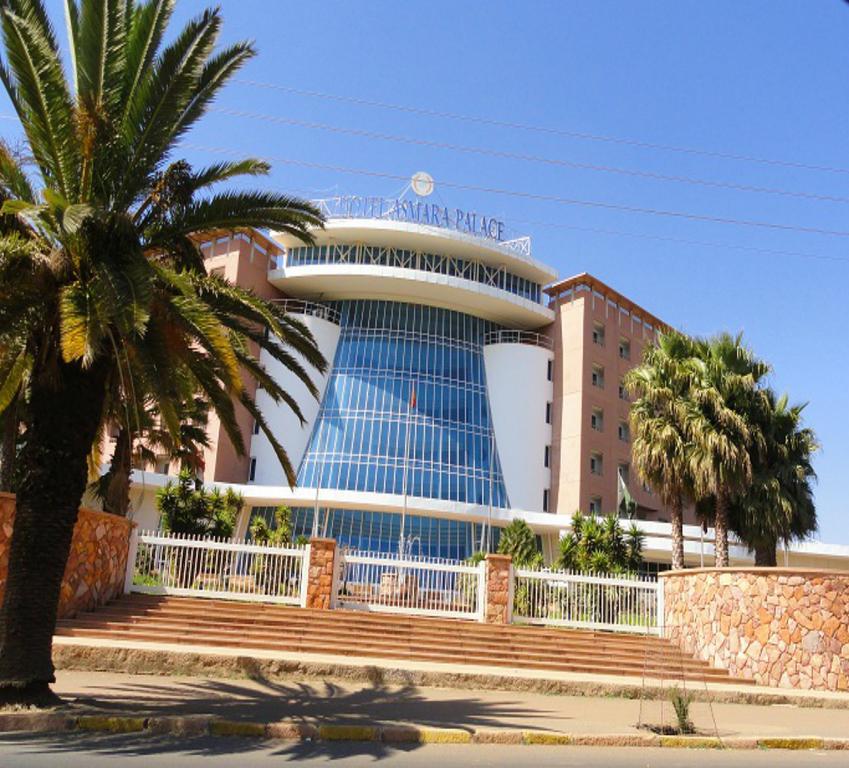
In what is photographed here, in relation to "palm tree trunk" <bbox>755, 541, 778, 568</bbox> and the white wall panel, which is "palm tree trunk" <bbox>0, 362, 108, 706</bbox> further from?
the white wall panel

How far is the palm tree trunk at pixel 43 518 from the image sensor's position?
972 cm

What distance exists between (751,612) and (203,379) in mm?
11477

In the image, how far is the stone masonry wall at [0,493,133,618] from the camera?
50.9ft

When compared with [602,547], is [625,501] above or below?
above

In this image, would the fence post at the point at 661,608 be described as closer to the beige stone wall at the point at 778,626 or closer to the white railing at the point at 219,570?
the beige stone wall at the point at 778,626

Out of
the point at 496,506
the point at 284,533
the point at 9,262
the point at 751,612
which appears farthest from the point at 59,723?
the point at 496,506

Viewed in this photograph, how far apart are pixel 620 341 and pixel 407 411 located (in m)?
14.2

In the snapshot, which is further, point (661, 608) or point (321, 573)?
point (661, 608)

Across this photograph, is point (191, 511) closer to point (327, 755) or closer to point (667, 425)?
point (667, 425)

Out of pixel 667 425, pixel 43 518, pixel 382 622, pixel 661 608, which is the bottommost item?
pixel 382 622

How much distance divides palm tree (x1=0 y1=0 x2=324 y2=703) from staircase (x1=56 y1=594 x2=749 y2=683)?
207 inches

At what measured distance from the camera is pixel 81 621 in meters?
15.3

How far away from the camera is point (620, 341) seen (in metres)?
50.5

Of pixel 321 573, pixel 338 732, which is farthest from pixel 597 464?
pixel 338 732
